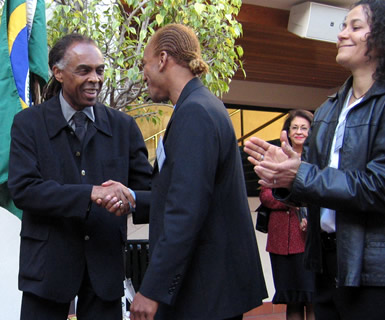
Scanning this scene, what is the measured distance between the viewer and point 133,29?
4.02 m

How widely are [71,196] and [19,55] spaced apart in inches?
58.8

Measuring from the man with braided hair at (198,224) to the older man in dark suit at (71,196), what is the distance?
1.62 feet

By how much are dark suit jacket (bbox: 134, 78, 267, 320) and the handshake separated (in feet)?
1.24

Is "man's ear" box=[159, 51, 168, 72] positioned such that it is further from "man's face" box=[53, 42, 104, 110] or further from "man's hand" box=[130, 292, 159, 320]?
"man's hand" box=[130, 292, 159, 320]

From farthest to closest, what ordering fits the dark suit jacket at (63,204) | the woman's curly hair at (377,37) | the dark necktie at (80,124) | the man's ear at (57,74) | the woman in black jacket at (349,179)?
1. the man's ear at (57,74)
2. the dark necktie at (80,124)
3. the dark suit jacket at (63,204)
4. the woman's curly hair at (377,37)
5. the woman in black jacket at (349,179)

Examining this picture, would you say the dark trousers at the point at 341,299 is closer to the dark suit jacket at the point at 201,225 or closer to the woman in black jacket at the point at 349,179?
the woman in black jacket at the point at 349,179

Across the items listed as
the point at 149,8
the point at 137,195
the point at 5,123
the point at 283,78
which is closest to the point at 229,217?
the point at 137,195

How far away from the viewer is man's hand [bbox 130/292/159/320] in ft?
6.67

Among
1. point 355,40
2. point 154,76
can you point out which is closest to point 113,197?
point 154,76

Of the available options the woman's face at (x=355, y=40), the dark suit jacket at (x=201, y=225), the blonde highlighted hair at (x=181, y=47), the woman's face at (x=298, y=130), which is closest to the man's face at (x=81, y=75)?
the blonde highlighted hair at (x=181, y=47)

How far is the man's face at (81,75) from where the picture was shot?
2.77m

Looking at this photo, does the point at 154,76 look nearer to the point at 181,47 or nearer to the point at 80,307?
the point at 181,47

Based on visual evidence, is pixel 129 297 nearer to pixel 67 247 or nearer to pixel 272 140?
pixel 67 247

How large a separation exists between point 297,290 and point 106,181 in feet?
8.31
